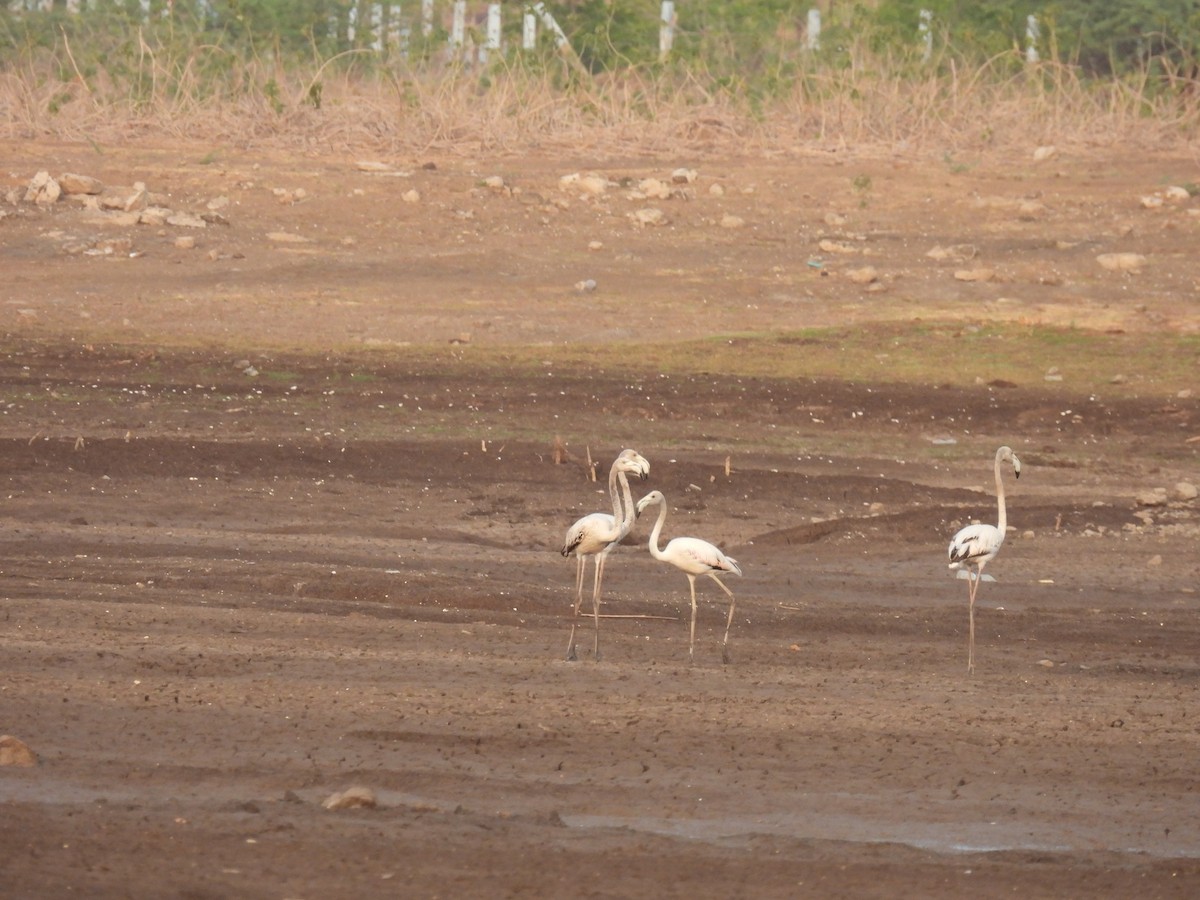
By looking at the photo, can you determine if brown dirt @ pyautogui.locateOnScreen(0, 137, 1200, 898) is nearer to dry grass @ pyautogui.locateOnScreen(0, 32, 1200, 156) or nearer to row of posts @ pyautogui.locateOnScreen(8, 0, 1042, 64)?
dry grass @ pyautogui.locateOnScreen(0, 32, 1200, 156)

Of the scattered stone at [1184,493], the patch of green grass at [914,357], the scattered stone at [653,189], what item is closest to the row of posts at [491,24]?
the scattered stone at [653,189]

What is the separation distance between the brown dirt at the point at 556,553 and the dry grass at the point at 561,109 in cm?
86

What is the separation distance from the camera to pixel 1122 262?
18.9 m

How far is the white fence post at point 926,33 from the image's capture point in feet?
80.4

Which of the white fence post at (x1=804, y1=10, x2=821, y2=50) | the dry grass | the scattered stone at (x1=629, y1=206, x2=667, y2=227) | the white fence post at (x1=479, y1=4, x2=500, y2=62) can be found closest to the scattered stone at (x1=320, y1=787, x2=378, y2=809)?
the scattered stone at (x1=629, y1=206, x2=667, y2=227)

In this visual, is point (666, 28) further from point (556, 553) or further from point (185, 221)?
A: point (556, 553)

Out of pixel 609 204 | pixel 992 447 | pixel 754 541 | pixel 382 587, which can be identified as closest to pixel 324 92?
pixel 609 204

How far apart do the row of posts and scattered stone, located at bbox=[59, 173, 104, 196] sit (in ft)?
18.0

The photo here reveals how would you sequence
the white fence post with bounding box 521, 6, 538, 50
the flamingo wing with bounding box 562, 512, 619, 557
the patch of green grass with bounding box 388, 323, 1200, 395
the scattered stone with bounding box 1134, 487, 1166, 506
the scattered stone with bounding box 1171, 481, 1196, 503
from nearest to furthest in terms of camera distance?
the flamingo wing with bounding box 562, 512, 619, 557, the scattered stone with bounding box 1134, 487, 1166, 506, the scattered stone with bounding box 1171, 481, 1196, 503, the patch of green grass with bounding box 388, 323, 1200, 395, the white fence post with bounding box 521, 6, 538, 50

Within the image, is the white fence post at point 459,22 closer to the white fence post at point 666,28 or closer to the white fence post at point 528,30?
the white fence post at point 528,30

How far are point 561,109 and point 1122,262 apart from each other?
7.27m

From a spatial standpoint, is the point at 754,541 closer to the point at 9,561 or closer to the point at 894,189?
the point at 9,561

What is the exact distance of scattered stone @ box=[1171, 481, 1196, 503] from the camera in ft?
40.5

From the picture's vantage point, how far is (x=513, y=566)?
10.1m
